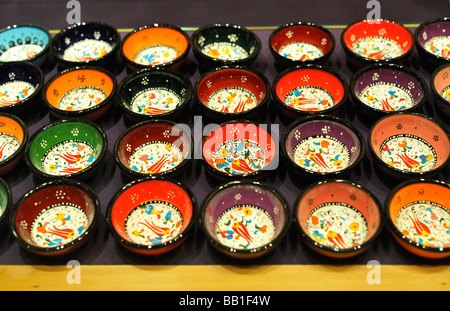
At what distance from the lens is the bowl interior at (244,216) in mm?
1636

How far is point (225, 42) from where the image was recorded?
235 cm

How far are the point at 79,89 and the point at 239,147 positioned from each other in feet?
2.48

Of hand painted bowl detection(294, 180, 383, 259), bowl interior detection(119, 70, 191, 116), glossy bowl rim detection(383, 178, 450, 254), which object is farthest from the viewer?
bowl interior detection(119, 70, 191, 116)

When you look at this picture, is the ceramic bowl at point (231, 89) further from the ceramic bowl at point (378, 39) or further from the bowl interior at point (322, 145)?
the ceramic bowl at point (378, 39)

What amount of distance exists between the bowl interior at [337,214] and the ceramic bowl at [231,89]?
20.0 inches

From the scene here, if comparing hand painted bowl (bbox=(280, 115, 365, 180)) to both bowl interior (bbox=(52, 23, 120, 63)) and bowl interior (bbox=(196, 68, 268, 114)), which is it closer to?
bowl interior (bbox=(196, 68, 268, 114))

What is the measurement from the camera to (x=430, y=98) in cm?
205

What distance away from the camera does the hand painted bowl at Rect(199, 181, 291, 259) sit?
1626 mm

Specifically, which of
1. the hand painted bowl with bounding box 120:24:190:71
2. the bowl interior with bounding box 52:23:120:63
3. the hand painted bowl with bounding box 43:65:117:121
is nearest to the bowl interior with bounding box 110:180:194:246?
the hand painted bowl with bounding box 43:65:117:121

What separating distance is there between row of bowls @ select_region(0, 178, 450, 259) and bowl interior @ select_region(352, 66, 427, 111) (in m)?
0.48

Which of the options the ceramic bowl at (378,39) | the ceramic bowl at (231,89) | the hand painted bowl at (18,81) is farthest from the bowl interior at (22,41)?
the ceramic bowl at (378,39)

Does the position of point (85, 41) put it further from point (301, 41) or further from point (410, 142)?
point (410, 142)
